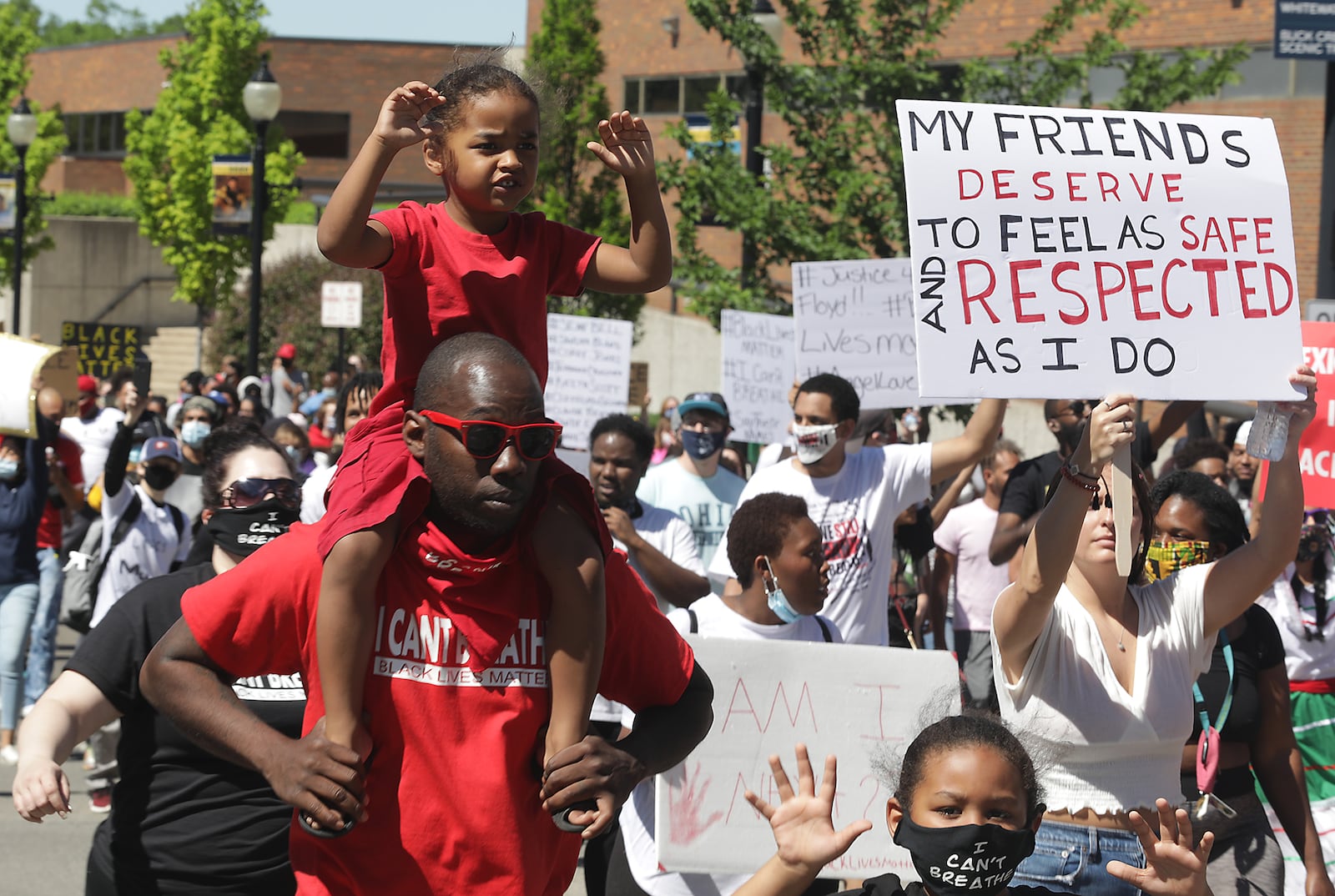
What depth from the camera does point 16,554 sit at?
8.89m

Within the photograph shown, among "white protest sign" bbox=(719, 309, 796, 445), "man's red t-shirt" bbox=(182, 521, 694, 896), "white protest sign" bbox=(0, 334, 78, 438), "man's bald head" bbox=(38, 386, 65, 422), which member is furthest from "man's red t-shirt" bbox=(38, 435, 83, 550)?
"man's red t-shirt" bbox=(182, 521, 694, 896)

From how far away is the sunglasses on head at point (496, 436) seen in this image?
2.71 meters

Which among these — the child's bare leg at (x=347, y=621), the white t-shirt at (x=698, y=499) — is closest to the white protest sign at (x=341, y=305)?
the white t-shirt at (x=698, y=499)

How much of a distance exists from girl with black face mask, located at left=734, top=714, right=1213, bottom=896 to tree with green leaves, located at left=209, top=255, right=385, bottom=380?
98.3 ft

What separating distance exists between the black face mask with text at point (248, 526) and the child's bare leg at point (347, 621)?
140 cm

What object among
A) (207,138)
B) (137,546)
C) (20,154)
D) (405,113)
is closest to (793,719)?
(405,113)

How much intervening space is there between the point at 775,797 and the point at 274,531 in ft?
5.20

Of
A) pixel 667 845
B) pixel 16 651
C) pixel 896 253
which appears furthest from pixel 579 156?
pixel 667 845

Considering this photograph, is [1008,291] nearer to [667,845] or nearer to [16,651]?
[667,845]

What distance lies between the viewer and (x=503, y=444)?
2723 mm

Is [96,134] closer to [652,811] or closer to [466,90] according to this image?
[652,811]

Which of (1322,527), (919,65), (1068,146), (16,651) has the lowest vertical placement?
(16,651)

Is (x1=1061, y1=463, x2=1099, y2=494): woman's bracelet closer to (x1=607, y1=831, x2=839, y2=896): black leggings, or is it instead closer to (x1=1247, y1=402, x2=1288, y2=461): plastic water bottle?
(x1=1247, y1=402, x2=1288, y2=461): plastic water bottle

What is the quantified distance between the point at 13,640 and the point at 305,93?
38.5m
